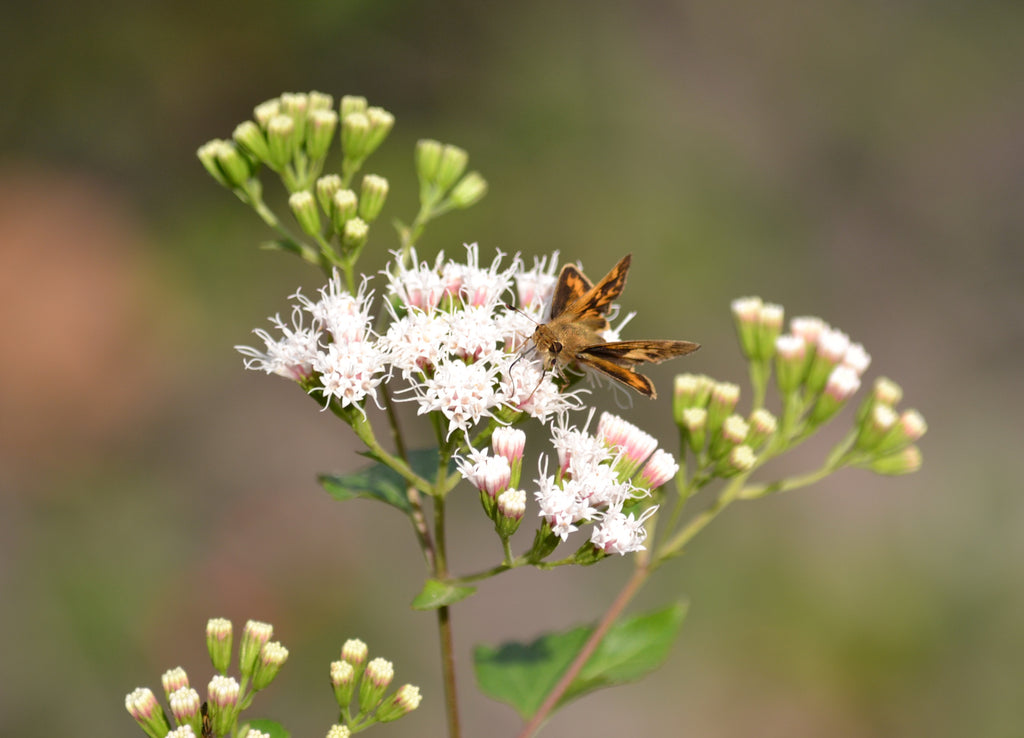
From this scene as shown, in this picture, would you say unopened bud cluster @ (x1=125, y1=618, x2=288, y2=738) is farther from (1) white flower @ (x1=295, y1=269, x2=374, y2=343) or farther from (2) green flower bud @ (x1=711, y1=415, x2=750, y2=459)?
(2) green flower bud @ (x1=711, y1=415, x2=750, y2=459)

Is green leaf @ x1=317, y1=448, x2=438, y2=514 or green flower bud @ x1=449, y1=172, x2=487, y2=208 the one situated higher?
green flower bud @ x1=449, y1=172, x2=487, y2=208

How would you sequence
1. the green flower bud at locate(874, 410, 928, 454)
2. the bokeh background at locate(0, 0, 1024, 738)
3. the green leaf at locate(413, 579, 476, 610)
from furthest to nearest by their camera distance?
the bokeh background at locate(0, 0, 1024, 738) → the green flower bud at locate(874, 410, 928, 454) → the green leaf at locate(413, 579, 476, 610)

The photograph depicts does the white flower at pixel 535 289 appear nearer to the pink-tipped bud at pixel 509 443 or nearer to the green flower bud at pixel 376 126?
the pink-tipped bud at pixel 509 443

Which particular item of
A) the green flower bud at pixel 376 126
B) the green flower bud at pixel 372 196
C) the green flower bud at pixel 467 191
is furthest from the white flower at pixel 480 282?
the green flower bud at pixel 376 126

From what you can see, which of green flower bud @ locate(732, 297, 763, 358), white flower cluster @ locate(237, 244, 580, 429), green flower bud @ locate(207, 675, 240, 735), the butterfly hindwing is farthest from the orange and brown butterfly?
green flower bud @ locate(207, 675, 240, 735)

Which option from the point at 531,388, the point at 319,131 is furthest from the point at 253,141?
the point at 531,388

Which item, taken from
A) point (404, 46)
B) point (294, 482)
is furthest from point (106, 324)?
point (404, 46)
